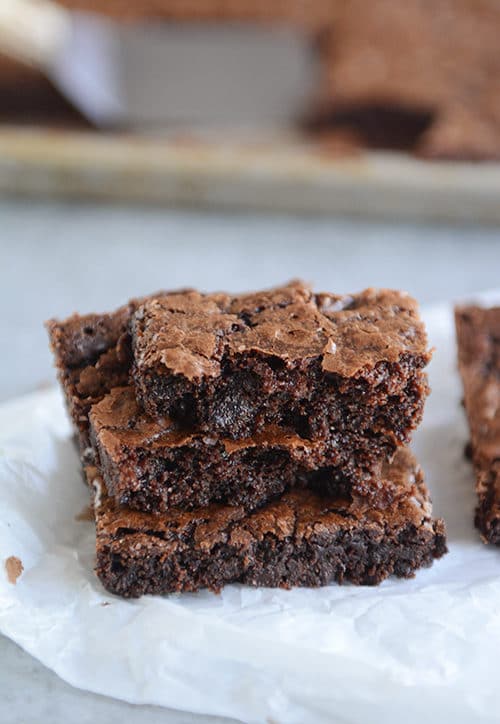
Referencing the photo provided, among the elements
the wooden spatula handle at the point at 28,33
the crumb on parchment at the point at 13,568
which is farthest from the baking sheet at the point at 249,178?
the crumb on parchment at the point at 13,568

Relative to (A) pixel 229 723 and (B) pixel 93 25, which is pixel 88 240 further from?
(A) pixel 229 723

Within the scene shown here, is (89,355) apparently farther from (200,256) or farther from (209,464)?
(200,256)

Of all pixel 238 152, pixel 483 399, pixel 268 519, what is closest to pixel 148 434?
pixel 268 519

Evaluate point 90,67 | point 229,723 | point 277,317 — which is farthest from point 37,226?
point 229,723

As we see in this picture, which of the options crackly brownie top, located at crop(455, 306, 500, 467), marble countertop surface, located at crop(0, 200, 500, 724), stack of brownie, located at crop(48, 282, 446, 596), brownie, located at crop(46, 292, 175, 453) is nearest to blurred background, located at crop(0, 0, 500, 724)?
marble countertop surface, located at crop(0, 200, 500, 724)

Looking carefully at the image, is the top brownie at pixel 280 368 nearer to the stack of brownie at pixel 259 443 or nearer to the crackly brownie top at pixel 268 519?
the stack of brownie at pixel 259 443

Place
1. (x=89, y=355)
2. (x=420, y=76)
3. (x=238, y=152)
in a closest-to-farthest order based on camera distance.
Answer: (x=89, y=355) → (x=238, y=152) → (x=420, y=76)

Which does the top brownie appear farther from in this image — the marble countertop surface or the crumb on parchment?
the marble countertop surface
